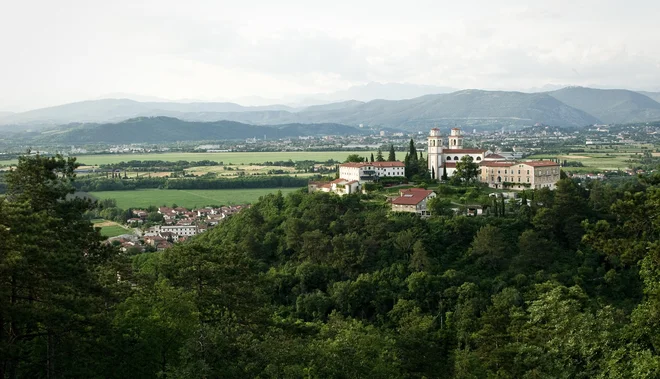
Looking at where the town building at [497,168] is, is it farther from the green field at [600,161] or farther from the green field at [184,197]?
the green field at [600,161]

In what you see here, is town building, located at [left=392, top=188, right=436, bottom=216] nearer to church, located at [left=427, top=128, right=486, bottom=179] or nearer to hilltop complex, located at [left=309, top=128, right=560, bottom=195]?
hilltop complex, located at [left=309, top=128, right=560, bottom=195]

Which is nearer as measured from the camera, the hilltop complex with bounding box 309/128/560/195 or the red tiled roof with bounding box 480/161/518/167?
the hilltop complex with bounding box 309/128/560/195

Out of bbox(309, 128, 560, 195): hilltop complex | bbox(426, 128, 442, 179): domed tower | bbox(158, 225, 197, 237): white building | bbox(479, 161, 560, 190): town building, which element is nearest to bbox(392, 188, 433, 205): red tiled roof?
bbox(309, 128, 560, 195): hilltop complex

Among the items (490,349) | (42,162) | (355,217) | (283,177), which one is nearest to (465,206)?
(355,217)

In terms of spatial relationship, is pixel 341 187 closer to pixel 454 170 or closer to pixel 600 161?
pixel 454 170

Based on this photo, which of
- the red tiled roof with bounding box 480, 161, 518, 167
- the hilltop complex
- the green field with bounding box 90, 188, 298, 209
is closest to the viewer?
the hilltop complex

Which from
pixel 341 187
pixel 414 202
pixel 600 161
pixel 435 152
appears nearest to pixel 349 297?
pixel 414 202
